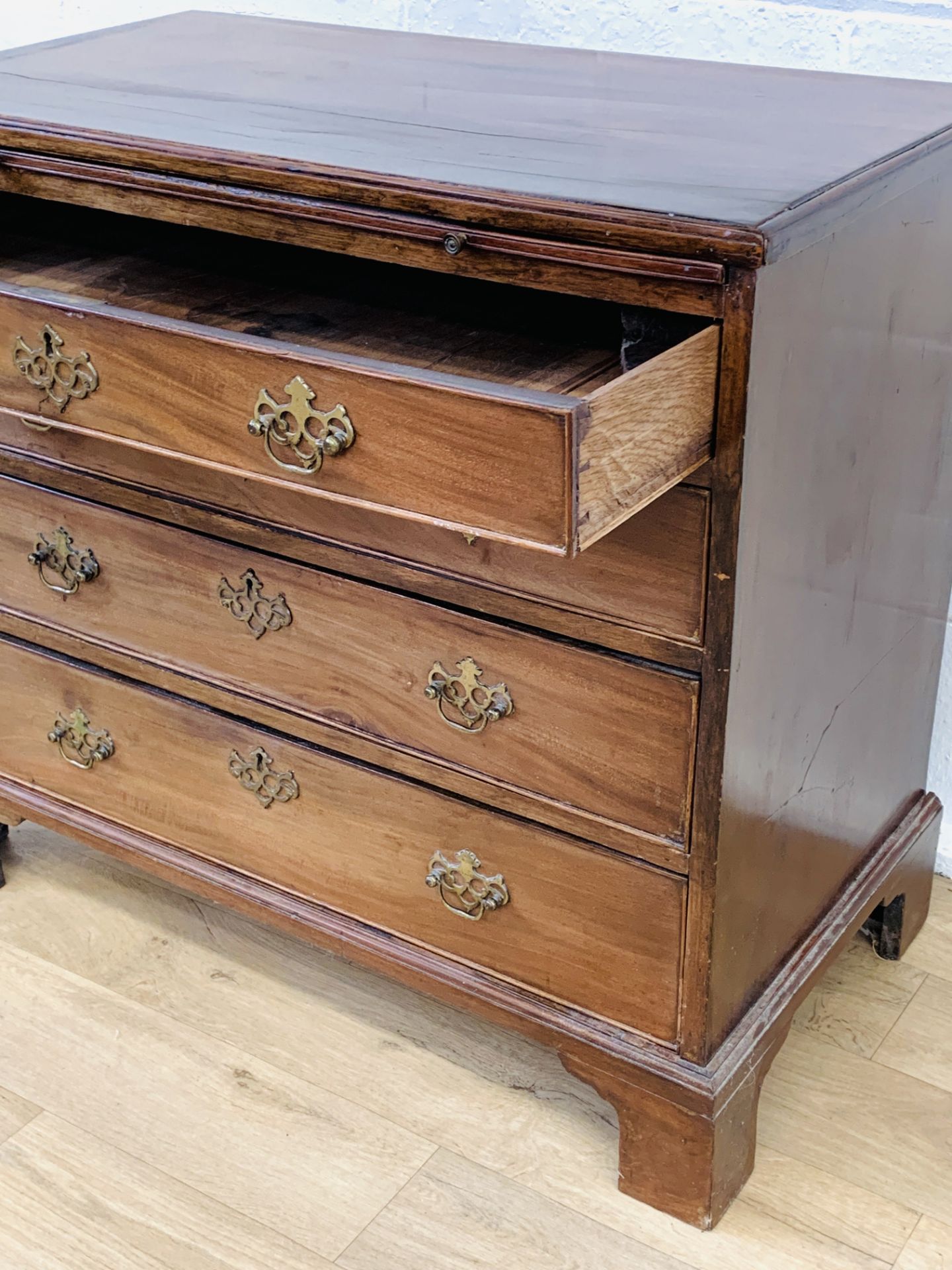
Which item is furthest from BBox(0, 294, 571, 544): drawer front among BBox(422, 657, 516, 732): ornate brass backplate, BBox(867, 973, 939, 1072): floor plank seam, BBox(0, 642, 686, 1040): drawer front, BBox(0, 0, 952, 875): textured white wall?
BBox(867, 973, 939, 1072): floor plank seam

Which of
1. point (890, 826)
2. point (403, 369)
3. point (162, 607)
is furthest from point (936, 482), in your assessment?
point (162, 607)

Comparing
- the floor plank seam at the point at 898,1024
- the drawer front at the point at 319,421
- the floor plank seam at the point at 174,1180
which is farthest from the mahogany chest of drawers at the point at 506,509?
the floor plank seam at the point at 174,1180

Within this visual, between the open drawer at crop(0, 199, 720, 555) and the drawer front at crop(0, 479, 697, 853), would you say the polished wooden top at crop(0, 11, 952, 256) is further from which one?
the drawer front at crop(0, 479, 697, 853)

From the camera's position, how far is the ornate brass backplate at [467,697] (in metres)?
1.21

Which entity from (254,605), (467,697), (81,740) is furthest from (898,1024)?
(81,740)

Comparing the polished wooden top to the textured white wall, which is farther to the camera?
the textured white wall

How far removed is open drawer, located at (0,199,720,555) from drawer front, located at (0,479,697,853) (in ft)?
0.47

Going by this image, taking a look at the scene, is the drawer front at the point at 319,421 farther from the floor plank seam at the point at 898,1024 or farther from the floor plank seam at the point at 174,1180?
the floor plank seam at the point at 898,1024

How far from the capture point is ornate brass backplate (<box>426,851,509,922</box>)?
1.30m

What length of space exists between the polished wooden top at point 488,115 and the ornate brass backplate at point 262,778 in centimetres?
57

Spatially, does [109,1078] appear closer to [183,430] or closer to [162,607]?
[162,607]

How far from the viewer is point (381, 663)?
4.19 feet

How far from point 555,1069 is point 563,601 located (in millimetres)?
599

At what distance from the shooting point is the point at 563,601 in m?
1.14
